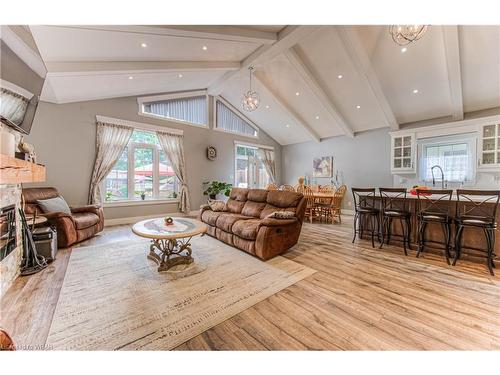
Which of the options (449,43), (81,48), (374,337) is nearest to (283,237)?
(374,337)

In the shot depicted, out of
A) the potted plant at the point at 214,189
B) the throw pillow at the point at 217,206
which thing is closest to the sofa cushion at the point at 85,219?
the throw pillow at the point at 217,206

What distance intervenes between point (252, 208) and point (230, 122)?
4.48 m

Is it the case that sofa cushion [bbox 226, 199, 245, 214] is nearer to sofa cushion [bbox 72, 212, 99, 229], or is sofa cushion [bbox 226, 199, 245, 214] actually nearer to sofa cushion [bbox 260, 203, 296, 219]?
sofa cushion [bbox 260, 203, 296, 219]

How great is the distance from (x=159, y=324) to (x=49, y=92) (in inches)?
188

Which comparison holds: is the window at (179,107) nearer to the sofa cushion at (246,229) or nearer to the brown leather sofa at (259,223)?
the brown leather sofa at (259,223)

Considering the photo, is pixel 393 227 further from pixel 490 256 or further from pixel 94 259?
pixel 94 259

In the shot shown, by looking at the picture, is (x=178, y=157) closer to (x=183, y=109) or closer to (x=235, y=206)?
(x=183, y=109)

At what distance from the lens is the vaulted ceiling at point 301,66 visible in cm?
322

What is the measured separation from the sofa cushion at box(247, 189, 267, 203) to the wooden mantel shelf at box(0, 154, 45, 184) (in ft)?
10.5

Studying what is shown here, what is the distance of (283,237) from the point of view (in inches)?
124

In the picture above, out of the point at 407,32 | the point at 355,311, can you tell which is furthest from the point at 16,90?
the point at 407,32

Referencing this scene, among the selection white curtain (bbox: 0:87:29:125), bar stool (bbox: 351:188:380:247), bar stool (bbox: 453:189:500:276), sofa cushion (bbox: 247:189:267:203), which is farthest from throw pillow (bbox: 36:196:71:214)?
bar stool (bbox: 453:189:500:276)

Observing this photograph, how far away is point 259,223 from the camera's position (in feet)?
10.2

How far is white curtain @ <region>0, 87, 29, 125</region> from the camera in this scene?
189 cm
